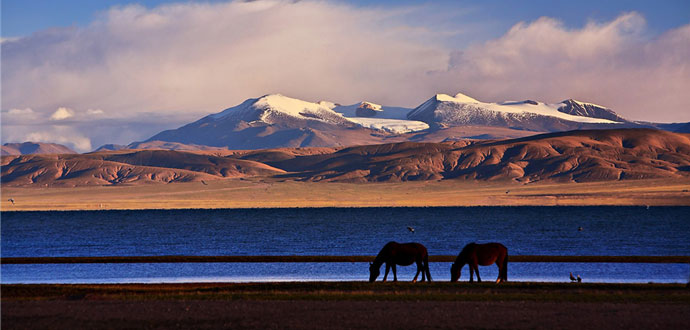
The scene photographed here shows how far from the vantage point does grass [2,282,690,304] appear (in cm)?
2533

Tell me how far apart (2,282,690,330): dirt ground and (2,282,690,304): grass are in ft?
0.11

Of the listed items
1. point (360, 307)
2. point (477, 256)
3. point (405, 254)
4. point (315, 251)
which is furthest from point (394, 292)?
point (315, 251)

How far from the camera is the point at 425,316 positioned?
2162cm

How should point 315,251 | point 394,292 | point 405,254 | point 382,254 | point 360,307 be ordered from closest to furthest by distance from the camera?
point 360,307, point 394,292, point 405,254, point 382,254, point 315,251

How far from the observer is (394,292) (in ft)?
88.1

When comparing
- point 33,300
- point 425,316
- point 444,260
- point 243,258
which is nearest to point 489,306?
point 425,316

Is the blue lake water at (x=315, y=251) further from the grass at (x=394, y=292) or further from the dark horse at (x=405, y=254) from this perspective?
the grass at (x=394, y=292)

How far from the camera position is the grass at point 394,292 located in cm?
2533

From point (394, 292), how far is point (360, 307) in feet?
12.1

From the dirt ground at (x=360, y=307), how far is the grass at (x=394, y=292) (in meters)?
0.03

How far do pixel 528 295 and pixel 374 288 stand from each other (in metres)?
5.34

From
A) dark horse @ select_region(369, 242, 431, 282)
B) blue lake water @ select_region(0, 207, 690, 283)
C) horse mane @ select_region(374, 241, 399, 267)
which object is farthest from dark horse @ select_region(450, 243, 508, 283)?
blue lake water @ select_region(0, 207, 690, 283)

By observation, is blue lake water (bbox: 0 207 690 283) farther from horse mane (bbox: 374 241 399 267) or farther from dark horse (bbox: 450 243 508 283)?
dark horse (bbox: 450 243 508 283)

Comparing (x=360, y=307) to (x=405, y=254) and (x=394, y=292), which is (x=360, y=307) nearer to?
(x=394, y=292)
